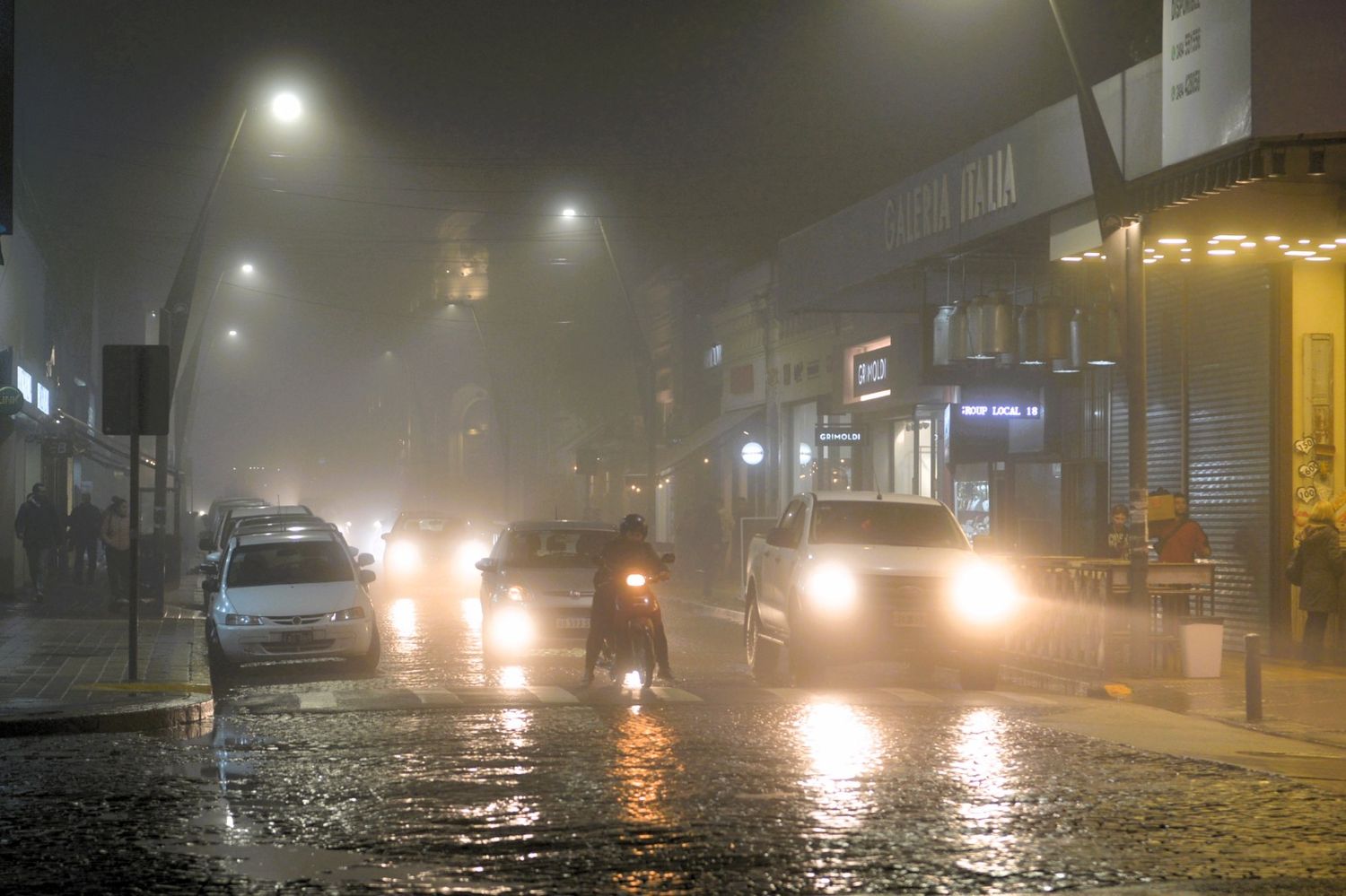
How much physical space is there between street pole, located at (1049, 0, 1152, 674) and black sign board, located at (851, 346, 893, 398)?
567 inches

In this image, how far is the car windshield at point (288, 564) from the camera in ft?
63.5

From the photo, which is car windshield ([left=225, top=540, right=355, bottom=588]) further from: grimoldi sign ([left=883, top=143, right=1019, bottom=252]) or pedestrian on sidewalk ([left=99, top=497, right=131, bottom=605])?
grimoldi sign ([left=883, top=143, right=1019, bottom=252])

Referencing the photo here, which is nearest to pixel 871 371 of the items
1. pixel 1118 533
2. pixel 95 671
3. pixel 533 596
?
pixel 1118 533

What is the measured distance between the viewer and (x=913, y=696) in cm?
1538

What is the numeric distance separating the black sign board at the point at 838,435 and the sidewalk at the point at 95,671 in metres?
13.5

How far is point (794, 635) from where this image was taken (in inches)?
656

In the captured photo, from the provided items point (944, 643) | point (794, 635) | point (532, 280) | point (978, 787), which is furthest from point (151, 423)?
point (532, 280)

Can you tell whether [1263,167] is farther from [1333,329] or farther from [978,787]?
[978,787]

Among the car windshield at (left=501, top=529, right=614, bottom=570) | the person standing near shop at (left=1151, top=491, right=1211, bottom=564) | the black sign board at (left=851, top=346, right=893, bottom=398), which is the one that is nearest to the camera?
the person standing near shop at (left=1151, top=491, right=1211, bottom=564)

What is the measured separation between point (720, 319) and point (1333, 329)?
29.0 meters

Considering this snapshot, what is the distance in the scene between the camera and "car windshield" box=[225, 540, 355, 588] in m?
19.4

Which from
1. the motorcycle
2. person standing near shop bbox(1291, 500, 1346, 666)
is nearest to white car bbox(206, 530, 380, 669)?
the motorcycle

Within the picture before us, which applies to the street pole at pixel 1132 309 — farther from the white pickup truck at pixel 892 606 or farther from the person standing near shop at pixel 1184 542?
the person standing near shop at pixel 1184 542

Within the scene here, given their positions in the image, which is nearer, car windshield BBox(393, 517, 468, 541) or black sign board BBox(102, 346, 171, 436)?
black sign board BBox(102, 346, 171, 436)
